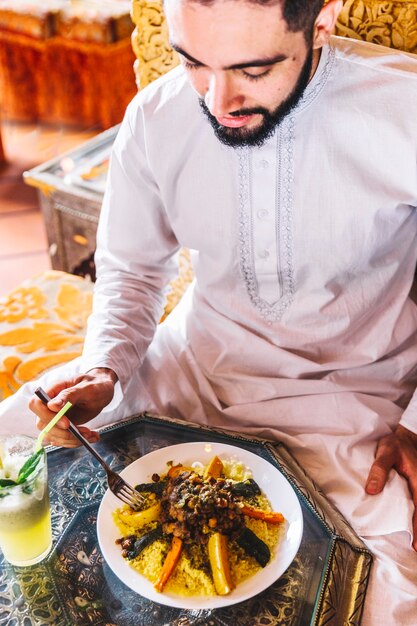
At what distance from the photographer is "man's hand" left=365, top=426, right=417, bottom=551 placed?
133 centimetres

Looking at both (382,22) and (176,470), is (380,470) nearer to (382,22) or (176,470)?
(176,470)

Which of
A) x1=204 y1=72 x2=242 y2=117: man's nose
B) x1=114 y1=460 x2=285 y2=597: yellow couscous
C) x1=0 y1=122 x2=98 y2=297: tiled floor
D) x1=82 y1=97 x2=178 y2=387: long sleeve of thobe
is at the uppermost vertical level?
x1=204 y1=72 x2=242 y2=117: man's nose

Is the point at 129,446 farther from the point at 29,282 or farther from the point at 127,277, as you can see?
the point at 29,282

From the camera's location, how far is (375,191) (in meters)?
1.43

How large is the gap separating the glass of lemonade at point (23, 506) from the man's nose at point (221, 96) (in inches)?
26.6

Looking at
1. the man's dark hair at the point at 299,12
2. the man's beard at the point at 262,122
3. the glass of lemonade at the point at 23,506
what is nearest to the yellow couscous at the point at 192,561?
the glass of lemonade at the point at 23,506

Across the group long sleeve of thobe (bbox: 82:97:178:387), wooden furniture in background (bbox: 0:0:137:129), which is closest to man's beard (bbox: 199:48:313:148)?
long sleeve of thobe (bbox: 82:97:178:387)

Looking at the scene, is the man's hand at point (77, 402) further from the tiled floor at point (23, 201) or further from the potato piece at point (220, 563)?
the tiled floor at point (23, 201)

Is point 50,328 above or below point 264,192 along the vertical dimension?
below

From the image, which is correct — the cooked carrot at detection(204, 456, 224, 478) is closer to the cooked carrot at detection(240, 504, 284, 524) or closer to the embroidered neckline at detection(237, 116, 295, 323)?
the cooked carrot at detection(240, 504, 284, 524)

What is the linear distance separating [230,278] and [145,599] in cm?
74

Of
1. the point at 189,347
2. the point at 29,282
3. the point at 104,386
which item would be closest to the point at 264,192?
the point at 189,347

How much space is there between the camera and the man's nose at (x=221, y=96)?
121 centimetres

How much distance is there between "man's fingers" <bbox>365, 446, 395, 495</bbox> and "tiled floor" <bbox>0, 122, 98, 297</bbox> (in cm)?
239
